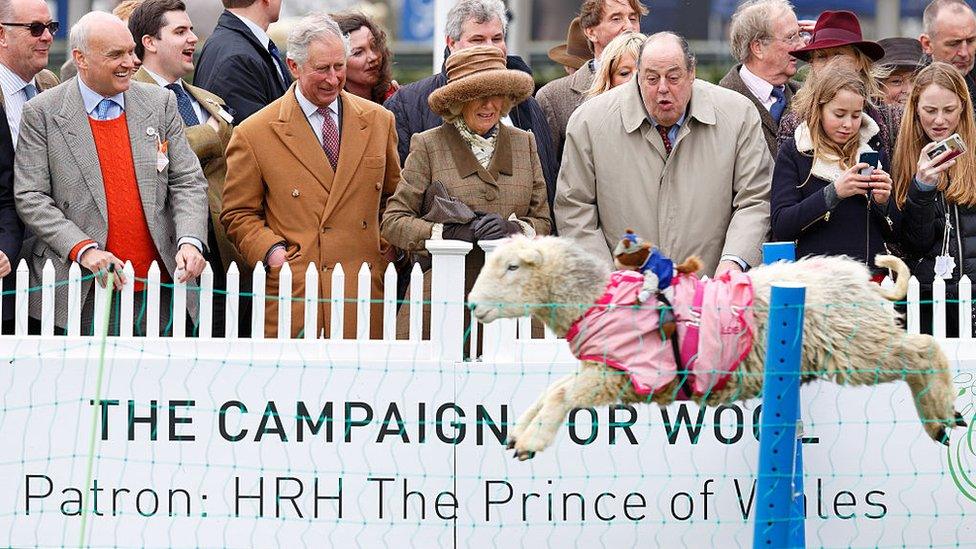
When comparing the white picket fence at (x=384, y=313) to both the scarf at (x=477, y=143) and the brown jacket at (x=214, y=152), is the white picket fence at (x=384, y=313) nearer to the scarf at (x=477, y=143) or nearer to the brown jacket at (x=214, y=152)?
the scarf at (x=477, y=143)

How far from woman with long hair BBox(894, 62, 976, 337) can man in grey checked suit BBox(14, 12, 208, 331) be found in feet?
11.8

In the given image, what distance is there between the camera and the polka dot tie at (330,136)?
860 centimetres

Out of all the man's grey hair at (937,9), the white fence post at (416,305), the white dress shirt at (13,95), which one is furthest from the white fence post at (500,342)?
the man's grey hair at (937,9)

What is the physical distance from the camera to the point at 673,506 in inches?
313

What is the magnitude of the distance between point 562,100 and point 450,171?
136 centimetres

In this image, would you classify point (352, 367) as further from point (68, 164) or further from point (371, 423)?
point (68, 164)

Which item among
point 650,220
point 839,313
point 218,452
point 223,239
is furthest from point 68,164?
point 839,313

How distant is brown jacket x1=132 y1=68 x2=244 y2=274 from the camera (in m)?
8.84

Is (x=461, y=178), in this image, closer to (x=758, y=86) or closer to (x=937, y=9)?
(x=758, y=86)

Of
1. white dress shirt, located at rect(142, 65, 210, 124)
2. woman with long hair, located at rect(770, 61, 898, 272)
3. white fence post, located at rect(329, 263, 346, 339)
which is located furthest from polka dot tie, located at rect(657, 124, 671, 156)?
white dress shirt, located at rect(142, 65, 210, 124)

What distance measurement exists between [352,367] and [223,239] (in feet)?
4.60

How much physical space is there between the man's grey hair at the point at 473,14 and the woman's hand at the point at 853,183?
7.43ft

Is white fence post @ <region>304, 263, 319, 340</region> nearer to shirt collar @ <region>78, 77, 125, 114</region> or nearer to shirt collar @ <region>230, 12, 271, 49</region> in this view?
shirt collar @ <region>78, 77, 125, 114</region>

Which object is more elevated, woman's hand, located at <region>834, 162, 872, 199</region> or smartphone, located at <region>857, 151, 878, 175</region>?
smartphone, located at <region>857, 151, 878, 175</region>
